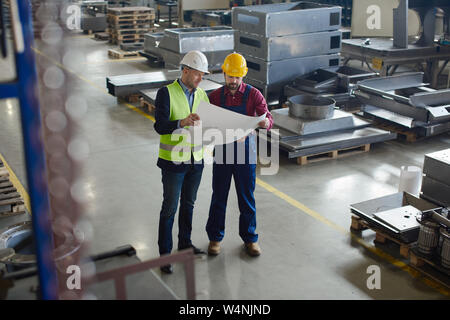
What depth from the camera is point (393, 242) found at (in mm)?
5555

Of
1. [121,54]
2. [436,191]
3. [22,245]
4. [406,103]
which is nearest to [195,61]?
[22,245]

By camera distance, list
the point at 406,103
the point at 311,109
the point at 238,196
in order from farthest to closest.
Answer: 1. the point at 406,103
2. the point at 311,109
3. the point at 238,196

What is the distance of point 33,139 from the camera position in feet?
6.74

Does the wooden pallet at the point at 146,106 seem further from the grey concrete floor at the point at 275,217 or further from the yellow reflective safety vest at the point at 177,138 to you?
the yellow reflective safety vest at the point at 177,138

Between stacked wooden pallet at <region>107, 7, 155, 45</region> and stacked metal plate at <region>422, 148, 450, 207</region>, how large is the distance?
1228 centimetres

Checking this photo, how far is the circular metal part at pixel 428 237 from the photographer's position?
4.82m

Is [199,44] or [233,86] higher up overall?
[233,86]

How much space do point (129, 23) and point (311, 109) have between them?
10.2 metres

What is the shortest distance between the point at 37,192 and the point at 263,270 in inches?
129

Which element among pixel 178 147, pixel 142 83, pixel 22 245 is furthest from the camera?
pixel 142 83

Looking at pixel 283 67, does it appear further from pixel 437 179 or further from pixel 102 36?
pixel 102 36

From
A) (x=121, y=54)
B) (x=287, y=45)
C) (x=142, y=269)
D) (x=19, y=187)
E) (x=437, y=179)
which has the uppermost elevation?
(x=287, y=45)

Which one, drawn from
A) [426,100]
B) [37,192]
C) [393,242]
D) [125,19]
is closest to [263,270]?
[393,242]

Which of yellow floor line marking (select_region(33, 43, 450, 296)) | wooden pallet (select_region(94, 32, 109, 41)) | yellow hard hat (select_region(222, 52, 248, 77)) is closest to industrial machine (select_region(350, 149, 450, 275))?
yellow floor line marking (select_region(33, 43, 450, 296))
